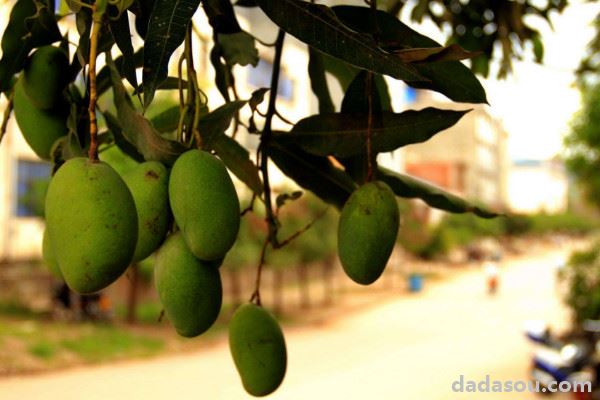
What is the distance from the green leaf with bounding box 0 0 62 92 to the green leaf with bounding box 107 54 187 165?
8 cm

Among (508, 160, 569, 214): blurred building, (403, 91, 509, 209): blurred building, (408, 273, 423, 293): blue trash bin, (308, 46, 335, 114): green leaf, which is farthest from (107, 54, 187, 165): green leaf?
(508, 160, 569, 214): blurred building

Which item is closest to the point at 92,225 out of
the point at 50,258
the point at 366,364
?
the point at 50,258

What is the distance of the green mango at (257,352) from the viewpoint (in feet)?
2.47

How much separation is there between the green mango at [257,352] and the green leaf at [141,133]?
211 millimetres

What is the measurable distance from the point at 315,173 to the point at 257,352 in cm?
21

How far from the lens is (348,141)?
2.46 feet

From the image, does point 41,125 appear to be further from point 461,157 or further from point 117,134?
point 461,157

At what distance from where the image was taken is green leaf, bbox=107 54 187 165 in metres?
0.65

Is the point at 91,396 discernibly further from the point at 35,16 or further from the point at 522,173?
the point at 522,173

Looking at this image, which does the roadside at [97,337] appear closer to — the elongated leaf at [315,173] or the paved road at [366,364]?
the paved road at [366,364]

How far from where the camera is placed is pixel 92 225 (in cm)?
56

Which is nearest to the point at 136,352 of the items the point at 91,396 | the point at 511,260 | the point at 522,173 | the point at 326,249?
the point at 91,396

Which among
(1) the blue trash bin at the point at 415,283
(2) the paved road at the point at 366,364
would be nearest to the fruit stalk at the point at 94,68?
(2) the paved road at the point at 366,364

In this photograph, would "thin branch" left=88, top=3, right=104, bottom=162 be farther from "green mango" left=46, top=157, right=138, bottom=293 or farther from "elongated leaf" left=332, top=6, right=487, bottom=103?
"elongated leaf" left=332, top=6, right=487, bottom=103
